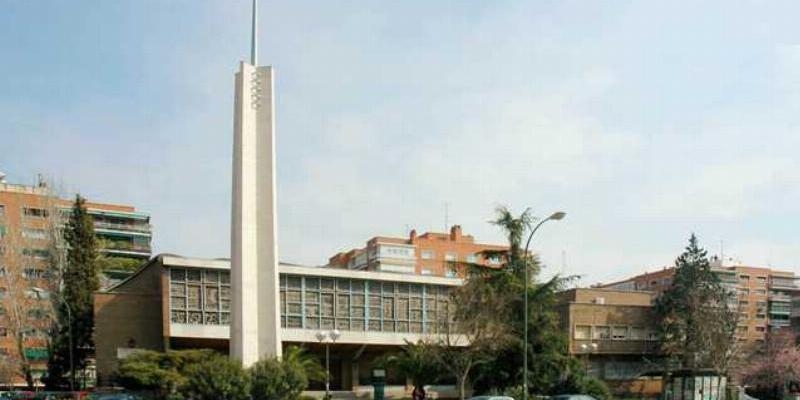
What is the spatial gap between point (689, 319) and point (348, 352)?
79.7 ft

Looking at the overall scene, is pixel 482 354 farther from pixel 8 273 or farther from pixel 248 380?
pixel 8 273

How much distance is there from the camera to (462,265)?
45969mm

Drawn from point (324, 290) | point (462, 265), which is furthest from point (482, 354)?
point (324, 290)

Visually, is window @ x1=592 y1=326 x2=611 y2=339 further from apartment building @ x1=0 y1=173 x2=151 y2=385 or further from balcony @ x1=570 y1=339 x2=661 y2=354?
apartment building @ x1=0 y1=173 x2=151 y2=385

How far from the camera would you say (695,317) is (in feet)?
205

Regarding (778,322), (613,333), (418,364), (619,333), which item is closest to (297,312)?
(418,364)

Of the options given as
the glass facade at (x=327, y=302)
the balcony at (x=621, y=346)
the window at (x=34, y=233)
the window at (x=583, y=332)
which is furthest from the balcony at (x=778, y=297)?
the window at (x=34, y=233)

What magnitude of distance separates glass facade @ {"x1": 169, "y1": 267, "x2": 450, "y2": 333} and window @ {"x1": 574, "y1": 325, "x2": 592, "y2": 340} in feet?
33.0

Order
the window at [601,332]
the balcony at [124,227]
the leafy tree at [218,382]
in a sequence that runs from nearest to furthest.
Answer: the leafy tree at [218,382] → the window at [601,332] → the balcony at [124,227]

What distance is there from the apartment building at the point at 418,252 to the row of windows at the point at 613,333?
34675 millimetres

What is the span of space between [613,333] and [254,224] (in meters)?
35.4

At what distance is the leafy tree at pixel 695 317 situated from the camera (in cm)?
6053

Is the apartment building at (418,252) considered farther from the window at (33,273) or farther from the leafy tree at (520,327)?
the leafy tree at (520,327)

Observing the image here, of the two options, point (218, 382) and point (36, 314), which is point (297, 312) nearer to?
point (36, 314)
